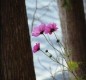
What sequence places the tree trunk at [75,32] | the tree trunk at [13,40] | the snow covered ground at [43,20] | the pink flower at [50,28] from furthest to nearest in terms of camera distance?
1. the snow covered ground at [43,20]
2. the tree trunk at [75,32]
3. the pink flower at [50,28]
4. the tree trunk at [13,40]

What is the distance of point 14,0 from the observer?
1.49 metres

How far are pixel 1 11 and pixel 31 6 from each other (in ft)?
9.02

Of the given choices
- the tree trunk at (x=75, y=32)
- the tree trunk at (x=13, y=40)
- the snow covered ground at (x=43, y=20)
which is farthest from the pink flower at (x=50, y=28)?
the snow covered ground at (x=43, y=20)

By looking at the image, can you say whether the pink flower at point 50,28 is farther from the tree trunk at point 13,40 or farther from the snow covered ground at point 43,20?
the snow covered ground at point 43,20

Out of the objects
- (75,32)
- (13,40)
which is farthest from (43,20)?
(13,40)

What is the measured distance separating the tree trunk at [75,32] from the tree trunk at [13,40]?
1.04m

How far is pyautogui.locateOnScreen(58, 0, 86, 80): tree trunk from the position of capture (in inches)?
99.7

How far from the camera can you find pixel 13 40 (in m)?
1.50

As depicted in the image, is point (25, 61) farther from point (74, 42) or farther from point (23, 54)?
point (74, 42)

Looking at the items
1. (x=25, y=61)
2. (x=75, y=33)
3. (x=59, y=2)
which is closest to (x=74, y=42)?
(x=75, y=33)

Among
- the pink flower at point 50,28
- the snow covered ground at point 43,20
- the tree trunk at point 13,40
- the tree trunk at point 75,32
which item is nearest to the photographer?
the tree trunk at point 13,40

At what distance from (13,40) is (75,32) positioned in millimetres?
1156

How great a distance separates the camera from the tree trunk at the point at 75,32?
8.31ft

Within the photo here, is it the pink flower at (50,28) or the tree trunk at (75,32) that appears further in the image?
the tree trunk at (75,32)
